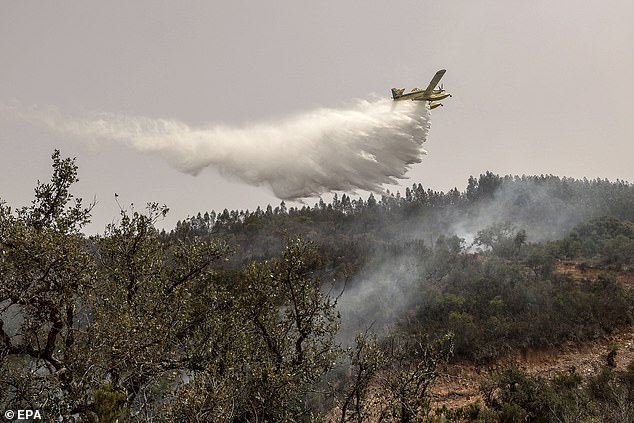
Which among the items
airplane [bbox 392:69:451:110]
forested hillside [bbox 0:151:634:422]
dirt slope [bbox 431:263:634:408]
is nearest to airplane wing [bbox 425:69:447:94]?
airplane [bbox 392:69:451:110]

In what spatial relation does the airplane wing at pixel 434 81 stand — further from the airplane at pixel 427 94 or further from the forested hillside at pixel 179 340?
the forested hillside at pixel 179 340

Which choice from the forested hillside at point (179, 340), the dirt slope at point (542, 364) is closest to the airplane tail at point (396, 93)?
the forested hillside at point (179, 340)

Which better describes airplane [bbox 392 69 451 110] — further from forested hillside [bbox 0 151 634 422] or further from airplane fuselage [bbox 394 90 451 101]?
forested hillside [bbox 0 151 634 422]

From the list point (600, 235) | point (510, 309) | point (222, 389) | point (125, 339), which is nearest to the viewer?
point (222, 389)

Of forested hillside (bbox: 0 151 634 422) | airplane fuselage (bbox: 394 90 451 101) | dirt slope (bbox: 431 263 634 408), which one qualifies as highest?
airplane fuselage (bbox: 394 90 451 101)

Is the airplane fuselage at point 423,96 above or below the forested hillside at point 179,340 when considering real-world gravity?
above

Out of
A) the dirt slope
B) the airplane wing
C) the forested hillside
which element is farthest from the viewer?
the dirt slope

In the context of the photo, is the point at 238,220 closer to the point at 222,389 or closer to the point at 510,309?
the point at 510,309

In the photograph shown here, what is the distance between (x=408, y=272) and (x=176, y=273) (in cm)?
4696

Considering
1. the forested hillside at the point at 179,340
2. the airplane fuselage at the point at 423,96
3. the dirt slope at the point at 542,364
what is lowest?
the dirt slope at the point at 542,364

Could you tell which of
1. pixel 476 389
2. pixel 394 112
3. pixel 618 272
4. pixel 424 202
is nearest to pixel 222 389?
pixel 394 112

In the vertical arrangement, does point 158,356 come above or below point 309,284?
below

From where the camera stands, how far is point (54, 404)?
359 inches

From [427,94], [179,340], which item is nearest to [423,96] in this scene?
[427,94]
